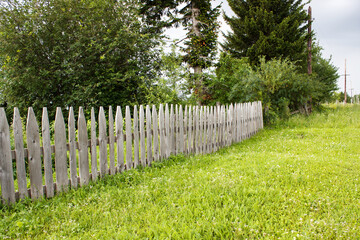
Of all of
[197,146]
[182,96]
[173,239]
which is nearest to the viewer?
[173,239]

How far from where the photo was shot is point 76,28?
44.5ft

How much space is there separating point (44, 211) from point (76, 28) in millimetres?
13011

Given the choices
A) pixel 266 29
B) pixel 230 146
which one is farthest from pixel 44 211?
pixel 266 29

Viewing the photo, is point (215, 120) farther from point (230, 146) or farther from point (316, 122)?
point (316, 122)

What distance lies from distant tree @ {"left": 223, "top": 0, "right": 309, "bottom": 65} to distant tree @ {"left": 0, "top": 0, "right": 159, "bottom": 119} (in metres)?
7.43

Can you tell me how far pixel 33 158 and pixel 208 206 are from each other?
2553mm

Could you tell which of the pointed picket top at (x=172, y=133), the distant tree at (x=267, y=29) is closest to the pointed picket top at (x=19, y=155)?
the pointed picket top at (x=172, y=133)

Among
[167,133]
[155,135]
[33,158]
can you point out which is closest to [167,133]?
[167,133]

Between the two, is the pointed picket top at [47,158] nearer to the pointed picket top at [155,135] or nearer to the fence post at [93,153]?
the fence post at [93,153]

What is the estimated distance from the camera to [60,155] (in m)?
3.65

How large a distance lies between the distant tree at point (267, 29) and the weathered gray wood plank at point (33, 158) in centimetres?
1577

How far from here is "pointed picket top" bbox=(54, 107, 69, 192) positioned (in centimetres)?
361

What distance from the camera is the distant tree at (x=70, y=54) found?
12744 mm

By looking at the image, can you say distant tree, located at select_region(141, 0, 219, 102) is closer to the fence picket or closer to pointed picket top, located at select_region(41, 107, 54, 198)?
the fence picket
